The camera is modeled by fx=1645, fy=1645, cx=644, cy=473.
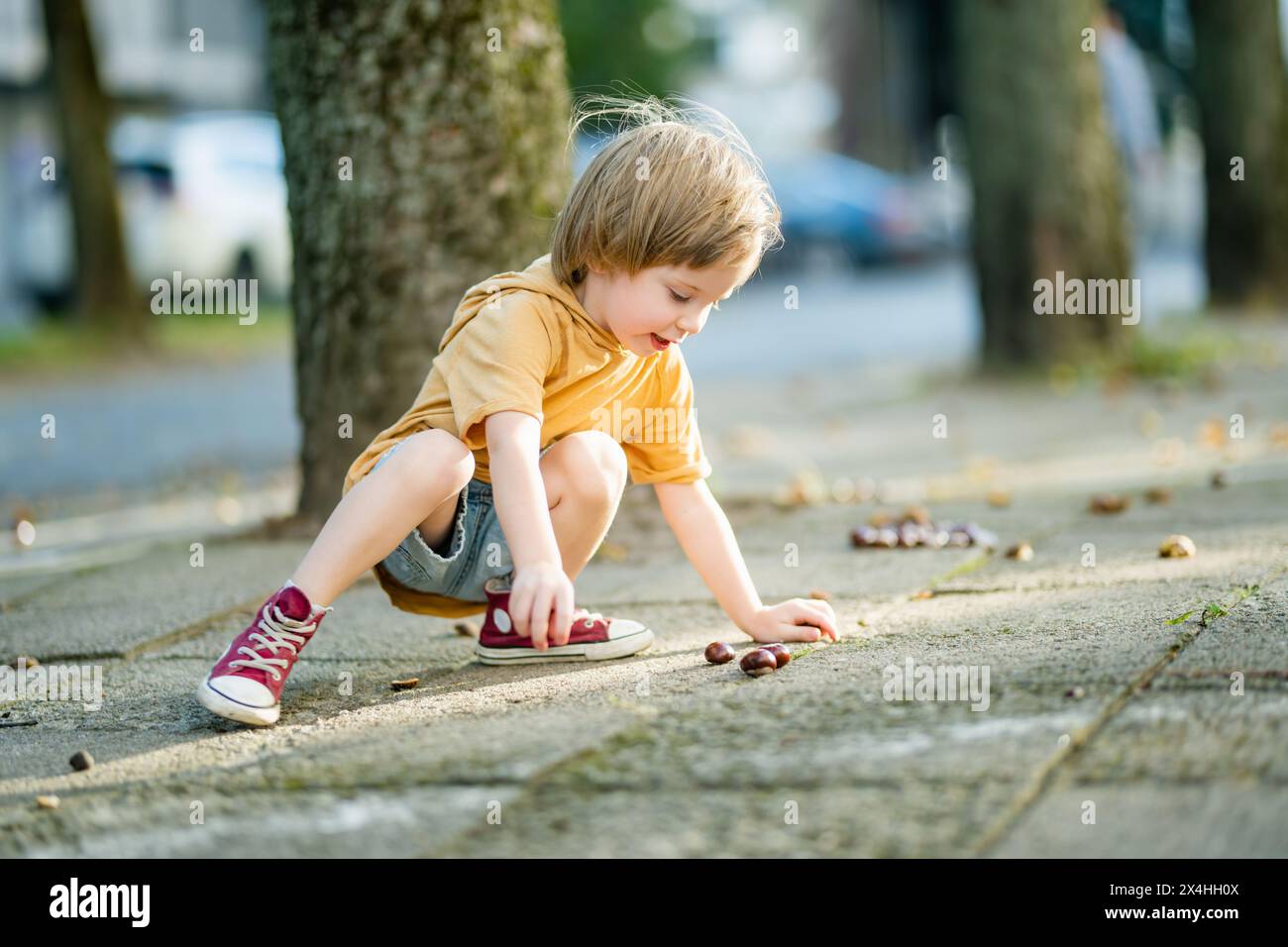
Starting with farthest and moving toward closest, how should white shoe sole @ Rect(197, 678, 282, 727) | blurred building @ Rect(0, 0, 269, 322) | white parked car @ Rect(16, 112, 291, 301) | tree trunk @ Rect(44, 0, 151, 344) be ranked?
blurred building @ Rect(0, 0, 269, 322)
white parked car @ Rect(16, 112, 291, 301)
tree trunk @ Rect(44, 0, 151, 344)
white shoe sole @ Rect(197, 678, 282, 727)

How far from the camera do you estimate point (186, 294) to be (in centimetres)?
1602

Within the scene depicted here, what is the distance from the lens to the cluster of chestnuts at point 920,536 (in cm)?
405

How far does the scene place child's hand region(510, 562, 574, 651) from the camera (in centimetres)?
249

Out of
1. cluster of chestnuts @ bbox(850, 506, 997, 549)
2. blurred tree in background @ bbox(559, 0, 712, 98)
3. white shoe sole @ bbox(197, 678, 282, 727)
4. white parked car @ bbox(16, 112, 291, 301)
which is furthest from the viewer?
blurred tree in background @ bbox(559, 0, 712, 98)

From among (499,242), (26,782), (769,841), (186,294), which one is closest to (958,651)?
(769,841)

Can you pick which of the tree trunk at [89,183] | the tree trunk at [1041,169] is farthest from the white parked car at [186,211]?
the tree trunk at [1041,169]

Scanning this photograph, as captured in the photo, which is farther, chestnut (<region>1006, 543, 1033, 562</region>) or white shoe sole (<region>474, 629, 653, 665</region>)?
chestnut (<region>1006, 543, 1033, 562</region>)

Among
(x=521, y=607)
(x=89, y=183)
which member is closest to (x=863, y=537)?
(x=521, y=607)

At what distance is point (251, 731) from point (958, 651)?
3.79ft

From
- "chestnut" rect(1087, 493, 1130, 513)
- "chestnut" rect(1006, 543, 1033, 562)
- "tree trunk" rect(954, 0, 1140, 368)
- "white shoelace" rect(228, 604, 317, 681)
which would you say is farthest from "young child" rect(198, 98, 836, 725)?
"tree trunk" rect(954, 0, 1140, 368)

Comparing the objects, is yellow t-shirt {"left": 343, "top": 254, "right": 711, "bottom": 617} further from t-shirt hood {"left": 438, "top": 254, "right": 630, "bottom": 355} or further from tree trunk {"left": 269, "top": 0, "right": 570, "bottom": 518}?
tree trunk {"left": 269, "top": 0, "right": 570, "bottom": 518}

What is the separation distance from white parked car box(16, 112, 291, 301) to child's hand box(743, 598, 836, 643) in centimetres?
1376
